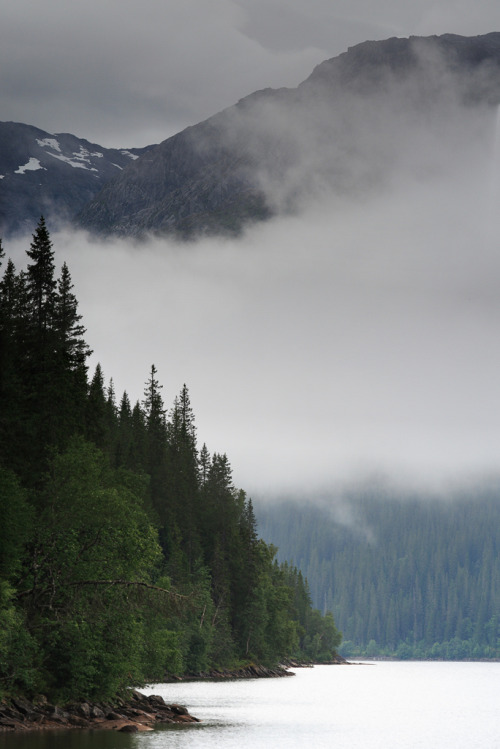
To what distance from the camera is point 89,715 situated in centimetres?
6831

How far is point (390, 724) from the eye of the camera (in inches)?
3410

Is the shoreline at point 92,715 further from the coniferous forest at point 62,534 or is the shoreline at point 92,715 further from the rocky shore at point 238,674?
the rocky shore at point 238,674

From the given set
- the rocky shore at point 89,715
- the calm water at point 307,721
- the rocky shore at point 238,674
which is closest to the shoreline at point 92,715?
the rocky shore at point 89,715

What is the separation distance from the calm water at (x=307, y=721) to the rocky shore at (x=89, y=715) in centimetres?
205

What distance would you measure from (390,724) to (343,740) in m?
16.1

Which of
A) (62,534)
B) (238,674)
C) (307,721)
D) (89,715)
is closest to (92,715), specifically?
(89,715)

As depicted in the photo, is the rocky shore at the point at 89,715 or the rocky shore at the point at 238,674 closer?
the rocky shore at the point at 89,715

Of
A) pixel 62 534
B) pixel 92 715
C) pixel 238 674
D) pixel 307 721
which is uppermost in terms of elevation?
pixel 62 534

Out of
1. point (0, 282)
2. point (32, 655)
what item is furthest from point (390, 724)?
Answer: point (0, 282)

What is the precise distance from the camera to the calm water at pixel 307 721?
63.1 meters

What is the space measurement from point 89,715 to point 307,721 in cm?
2477

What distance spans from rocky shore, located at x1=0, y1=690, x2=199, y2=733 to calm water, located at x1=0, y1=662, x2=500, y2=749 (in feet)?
6.74

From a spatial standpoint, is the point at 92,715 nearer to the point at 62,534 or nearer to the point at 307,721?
the point at 62,534

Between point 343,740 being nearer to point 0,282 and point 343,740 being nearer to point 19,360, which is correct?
point 19,360
